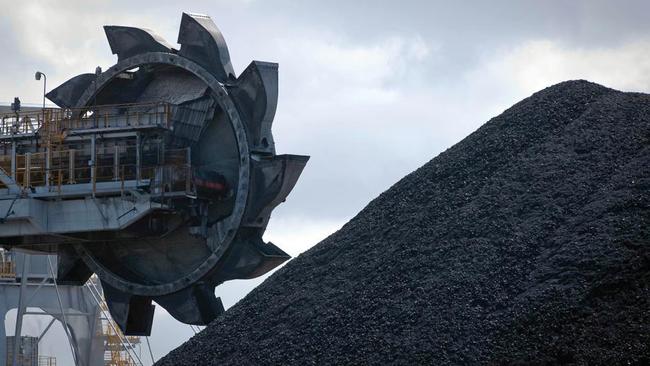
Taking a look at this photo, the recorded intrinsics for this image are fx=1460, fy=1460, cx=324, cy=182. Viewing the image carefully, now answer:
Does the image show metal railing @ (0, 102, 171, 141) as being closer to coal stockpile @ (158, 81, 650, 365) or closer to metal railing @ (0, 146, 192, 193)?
metal railing @ (0, 146, 192, 193)

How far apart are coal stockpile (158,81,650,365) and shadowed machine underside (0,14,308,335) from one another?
4.70 metres

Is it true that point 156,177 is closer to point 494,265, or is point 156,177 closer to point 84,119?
point 84,119

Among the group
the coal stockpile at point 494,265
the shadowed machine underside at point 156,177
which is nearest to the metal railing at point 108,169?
the shadowed machine underside at point 156,177

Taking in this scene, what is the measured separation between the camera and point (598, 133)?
76.4 feet

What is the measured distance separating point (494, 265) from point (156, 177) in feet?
35.1

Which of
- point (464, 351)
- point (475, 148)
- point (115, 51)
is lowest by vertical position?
point (464, 351)

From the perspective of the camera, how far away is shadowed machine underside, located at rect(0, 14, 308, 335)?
28.9 meters

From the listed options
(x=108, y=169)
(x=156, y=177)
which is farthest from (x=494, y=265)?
(x=108, y=169)

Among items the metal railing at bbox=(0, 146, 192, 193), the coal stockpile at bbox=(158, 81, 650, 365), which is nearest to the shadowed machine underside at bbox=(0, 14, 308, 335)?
the metal railing at bbox=(0, 146, 192, 193)

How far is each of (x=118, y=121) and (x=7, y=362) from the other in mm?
9527

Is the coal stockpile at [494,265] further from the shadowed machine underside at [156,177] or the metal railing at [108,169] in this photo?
the metal railing at [108,169]

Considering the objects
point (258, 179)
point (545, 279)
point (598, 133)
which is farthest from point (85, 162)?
point (545, 279)

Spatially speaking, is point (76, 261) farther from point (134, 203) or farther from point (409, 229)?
point (409, 229)

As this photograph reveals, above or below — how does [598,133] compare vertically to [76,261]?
below
